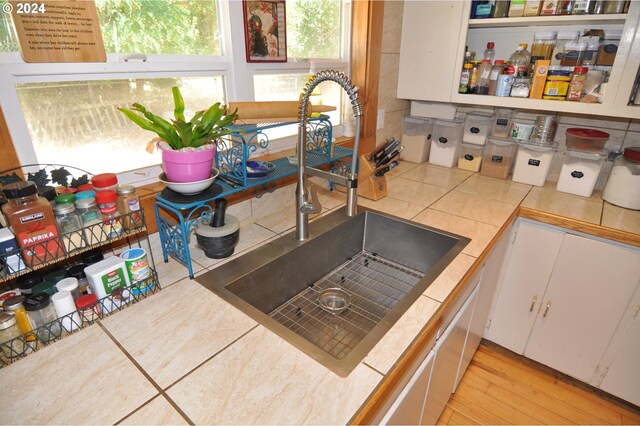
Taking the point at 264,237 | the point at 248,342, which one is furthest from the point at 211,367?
the point at 264,237

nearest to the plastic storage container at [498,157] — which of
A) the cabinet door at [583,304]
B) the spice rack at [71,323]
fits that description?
the cabinet door at [583,304]

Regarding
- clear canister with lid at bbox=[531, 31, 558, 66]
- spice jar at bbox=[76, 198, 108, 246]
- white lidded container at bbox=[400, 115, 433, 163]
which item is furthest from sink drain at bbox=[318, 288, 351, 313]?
clear canister with lid at bbox=[531, 31, 558, 66]

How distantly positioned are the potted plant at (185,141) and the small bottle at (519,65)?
1377mm

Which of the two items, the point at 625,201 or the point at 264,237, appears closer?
the point at 264,237

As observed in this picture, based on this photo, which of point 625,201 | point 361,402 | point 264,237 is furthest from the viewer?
point 625,201

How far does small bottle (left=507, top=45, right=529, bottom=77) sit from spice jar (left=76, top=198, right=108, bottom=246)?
1.77 meters

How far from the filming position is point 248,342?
2.67 ft

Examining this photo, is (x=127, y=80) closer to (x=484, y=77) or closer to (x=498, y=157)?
(x=484, y=77)

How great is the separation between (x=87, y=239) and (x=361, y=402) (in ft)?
2.35

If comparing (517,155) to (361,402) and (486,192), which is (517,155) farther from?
(361,402)

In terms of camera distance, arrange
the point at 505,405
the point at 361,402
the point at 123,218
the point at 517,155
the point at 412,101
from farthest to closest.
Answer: the point at 412,101
the point at 517,155
the point at 505,405
the point at 123,218
the point at 361,402

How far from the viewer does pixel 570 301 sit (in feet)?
5.10

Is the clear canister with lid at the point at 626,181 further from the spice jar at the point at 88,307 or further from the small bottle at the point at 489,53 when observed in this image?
the spice jar at the point at 88,307

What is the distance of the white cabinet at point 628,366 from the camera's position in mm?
1418
